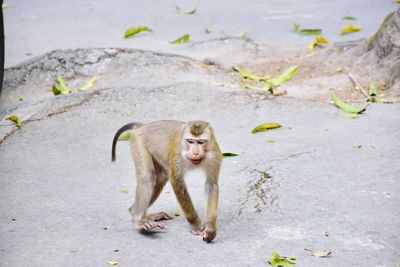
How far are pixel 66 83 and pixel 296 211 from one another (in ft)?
14.5

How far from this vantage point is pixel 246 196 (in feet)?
18.5

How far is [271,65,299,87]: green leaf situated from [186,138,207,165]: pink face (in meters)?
4.04

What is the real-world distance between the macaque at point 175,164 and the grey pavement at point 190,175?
13cm

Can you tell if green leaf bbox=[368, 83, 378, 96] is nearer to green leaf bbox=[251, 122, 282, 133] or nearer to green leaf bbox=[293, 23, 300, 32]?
green leaf bbox=[251, 122, 282, 133]

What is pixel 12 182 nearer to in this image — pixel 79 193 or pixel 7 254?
pixel 79 193

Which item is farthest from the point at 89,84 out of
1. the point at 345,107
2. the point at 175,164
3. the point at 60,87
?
the point at 175,164

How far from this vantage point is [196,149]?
15.7 feet

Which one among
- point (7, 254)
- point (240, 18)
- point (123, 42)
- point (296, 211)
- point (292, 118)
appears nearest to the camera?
point (7, 254)

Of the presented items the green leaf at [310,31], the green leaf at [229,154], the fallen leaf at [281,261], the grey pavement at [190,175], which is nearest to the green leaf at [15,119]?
the grey pavement at [190,175]

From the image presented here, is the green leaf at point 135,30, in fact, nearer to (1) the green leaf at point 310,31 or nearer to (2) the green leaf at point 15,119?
(1) the green leaf at point 310,31

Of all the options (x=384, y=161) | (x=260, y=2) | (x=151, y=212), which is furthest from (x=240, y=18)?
(x=151, y=212)

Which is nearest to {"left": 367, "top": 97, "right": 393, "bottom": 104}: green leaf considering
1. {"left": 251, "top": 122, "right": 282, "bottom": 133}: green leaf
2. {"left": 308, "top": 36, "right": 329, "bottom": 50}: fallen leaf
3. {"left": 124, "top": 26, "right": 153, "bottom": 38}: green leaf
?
{"left": 251, "top": 122, "right": 282, "bottom": 133}: green leaf

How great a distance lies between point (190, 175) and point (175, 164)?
1281 millimetres

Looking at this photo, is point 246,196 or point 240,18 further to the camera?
point 240,18
